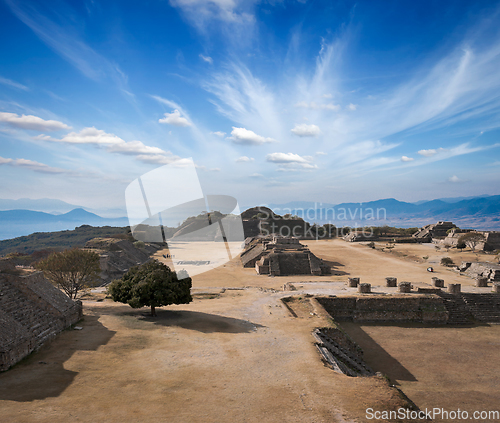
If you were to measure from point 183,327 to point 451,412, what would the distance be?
12325 mm

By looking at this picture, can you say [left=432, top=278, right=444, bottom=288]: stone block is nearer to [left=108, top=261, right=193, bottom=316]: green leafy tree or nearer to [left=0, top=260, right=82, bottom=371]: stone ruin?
[left=108, top=261, right=193, bottom=316]: green leafy tree

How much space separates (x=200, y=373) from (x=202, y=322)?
640 cm

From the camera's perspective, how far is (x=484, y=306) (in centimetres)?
2370

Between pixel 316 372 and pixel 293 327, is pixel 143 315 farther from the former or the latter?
pixel 316 372

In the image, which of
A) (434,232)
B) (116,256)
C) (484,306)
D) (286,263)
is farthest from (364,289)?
(434,232)

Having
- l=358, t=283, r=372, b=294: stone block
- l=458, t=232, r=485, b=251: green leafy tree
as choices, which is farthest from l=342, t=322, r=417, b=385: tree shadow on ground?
l=458, t=232, r=485, b=251: green leafy tree

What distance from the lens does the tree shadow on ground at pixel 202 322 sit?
643 inches

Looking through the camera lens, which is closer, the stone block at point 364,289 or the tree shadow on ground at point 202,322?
the tree shadow on ground at point 202,322

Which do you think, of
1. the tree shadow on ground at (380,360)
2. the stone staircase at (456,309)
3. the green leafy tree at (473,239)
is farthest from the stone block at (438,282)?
the green leafy tree at (473,239)

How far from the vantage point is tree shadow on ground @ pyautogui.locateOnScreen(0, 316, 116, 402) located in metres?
9.23

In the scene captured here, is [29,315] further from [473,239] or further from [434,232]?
[434,232]

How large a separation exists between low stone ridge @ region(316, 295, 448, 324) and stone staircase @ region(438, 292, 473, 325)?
2.36 feet

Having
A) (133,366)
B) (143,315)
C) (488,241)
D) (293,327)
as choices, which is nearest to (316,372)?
(293,327)

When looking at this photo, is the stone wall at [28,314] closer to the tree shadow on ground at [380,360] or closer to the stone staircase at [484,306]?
the tree shadow on ground at [380,360]
